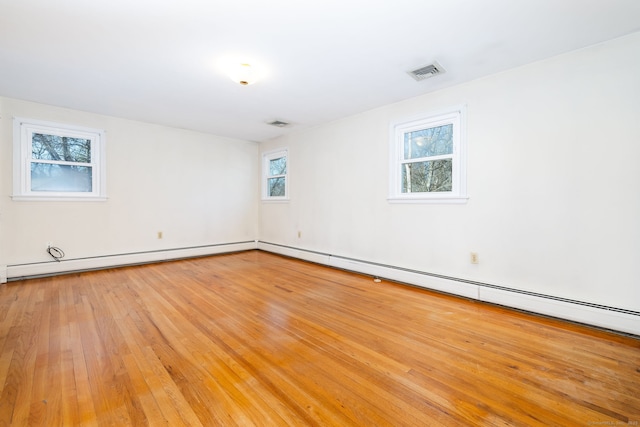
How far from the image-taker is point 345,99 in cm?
376

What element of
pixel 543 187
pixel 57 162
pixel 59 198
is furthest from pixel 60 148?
pixel 543 187

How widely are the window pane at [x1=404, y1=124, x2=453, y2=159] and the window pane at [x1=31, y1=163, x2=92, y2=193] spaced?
489cm

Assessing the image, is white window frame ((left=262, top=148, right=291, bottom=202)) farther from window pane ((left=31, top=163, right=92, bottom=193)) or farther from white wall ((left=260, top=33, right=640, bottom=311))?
window pane ((left=31, top=163, right=92, bottom=193))

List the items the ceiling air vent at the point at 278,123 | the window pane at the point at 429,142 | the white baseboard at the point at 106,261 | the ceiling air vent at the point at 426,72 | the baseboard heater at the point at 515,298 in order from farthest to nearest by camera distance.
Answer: the ceiling air vent at the point at 278,123 < the white baseboard at the point at 106,261 < the window pane at the point at 429,142 < the ceiling air vent at the point at 426,72 < the baseboard heater at the point at 515,298

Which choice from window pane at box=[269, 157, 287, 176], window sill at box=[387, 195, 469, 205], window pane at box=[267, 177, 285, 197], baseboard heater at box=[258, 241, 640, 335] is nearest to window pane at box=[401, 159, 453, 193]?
window sill at box=[387, 195, 469, 205]

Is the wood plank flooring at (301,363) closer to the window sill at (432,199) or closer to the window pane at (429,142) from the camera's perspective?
the window sill at (432,199)

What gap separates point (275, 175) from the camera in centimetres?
609

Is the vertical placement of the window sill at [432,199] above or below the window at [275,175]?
below

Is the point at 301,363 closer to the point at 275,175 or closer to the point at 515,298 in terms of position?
the point at 515,298

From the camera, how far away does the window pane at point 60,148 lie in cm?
400

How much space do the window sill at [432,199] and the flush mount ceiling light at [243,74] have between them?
2.31 metres

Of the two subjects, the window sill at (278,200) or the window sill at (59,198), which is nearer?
the window sill at (59,198)

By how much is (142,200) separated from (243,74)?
326 centimetres

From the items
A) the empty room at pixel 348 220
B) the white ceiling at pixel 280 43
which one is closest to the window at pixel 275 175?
the empty room at pixel 348 220
